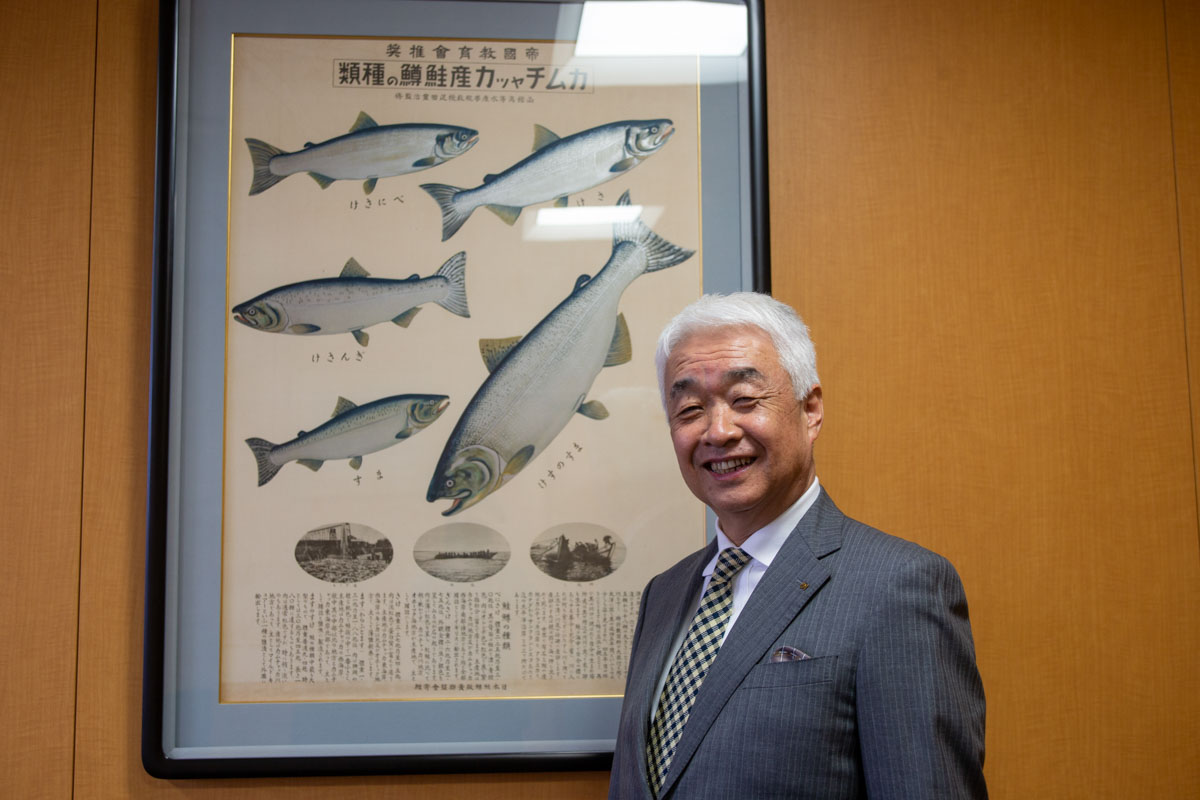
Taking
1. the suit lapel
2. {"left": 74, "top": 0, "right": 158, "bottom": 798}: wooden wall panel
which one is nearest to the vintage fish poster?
{"left": 74, "top": 0, "right": 158, "bottom": 798}: wooden wall panel

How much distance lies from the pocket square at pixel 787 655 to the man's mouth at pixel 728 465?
225 mm

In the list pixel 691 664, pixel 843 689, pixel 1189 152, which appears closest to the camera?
pixel 843 689

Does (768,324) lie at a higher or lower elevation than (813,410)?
higher

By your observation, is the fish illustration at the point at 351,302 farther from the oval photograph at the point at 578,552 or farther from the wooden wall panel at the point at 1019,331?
the wooden wall panel at the point at 1019,331

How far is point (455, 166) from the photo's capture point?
4.66ft

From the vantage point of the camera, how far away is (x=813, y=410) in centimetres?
112

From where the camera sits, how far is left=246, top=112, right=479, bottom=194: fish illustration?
4.60ft

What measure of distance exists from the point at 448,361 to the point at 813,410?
60 centimetres

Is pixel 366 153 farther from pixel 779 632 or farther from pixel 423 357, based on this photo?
pixel 779 632

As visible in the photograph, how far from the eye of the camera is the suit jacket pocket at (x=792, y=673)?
3.04 ft

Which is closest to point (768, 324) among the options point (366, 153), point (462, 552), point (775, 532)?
point (775, 532)

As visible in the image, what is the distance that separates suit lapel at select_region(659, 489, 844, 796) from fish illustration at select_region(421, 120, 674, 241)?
72 centimetres

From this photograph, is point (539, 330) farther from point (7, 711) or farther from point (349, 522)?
point (7, 711)

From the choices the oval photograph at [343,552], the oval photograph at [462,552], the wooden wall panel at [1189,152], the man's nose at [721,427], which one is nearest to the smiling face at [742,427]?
the man's nose at [721,427]
